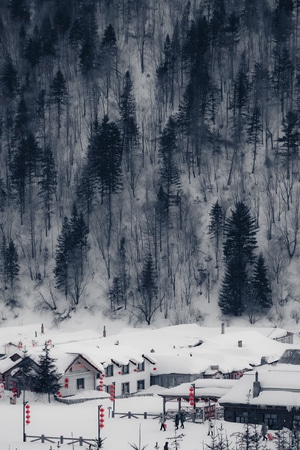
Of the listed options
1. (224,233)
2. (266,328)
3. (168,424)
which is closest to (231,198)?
(224,233)

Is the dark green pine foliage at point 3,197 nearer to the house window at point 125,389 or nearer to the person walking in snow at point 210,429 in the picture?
the house window at point 125,389

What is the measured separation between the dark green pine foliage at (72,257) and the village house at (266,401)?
169 ft

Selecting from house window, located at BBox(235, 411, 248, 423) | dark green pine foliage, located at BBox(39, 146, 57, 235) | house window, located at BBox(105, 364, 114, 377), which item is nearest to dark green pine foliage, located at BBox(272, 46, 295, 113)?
dark green pine foliage, located at BBox(39, 146, 57, 235)

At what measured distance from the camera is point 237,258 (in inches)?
4018

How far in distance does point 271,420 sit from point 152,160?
6480cm

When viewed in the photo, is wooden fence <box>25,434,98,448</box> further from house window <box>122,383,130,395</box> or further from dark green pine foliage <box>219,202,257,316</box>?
dark green pine foliage <box>219,202,257,316</box>

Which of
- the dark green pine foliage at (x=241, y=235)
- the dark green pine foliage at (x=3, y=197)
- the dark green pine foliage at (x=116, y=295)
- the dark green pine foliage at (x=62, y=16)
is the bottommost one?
the dark green pine foliage at (x=116, y=295)

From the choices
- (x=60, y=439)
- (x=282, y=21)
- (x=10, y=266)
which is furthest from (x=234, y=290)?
(x=60, y=439)

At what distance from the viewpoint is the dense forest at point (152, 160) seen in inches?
4131

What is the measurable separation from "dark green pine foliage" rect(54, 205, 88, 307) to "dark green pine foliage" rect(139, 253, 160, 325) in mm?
7693

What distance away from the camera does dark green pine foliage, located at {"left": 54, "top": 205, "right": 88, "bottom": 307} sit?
354 ft

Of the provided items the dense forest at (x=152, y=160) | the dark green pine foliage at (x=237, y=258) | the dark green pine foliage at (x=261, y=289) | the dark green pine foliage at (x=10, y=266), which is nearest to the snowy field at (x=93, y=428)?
the dark green pine foliage at (x=237, y=258)

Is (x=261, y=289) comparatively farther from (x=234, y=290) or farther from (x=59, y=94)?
(x=59, y=94)

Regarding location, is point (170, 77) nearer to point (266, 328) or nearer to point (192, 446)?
Result: point (266, 328)
